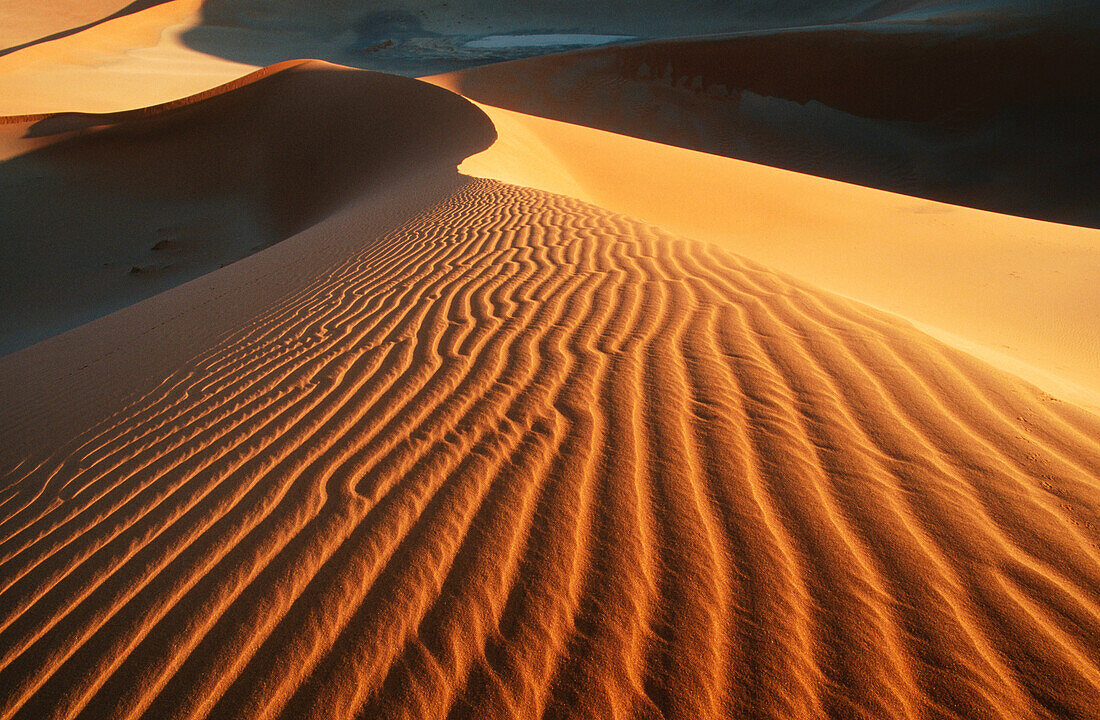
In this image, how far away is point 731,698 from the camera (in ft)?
4.59

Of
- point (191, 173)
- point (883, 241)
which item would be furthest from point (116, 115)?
point (883, 241)

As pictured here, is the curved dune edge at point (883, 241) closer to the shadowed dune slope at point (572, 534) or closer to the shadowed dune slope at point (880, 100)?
the shadowed dune slope at point (572, 534)

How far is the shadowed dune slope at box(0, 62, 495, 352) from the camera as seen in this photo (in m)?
11.1

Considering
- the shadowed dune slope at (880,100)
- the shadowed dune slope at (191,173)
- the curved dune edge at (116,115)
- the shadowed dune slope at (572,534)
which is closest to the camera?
the shadowed dune slope at (572,534)

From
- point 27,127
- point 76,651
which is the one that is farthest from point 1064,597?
point 27,127

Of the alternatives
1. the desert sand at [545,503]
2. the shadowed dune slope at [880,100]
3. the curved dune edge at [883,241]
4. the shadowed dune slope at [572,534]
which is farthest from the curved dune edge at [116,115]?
the shadowed dune slope at [572,534]

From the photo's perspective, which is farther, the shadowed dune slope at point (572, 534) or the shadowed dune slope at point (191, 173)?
the shadowed dune slope at point (191, 173)

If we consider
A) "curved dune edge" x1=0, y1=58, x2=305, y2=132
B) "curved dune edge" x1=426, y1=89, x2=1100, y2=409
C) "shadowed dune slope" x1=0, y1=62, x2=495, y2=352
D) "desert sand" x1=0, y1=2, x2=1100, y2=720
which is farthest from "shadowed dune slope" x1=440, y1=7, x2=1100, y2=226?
"desert sand" x1=0, y1=2, x2=1100, y2=720

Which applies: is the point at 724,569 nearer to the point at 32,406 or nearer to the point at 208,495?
the point at 208,495

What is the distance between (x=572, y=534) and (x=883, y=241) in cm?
845

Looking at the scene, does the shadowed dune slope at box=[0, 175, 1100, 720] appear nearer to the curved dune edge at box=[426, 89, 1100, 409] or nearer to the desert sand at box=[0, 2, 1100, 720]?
the desert sand at box=[0, 2, 1100, 720]

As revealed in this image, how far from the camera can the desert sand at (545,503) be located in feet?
4.85

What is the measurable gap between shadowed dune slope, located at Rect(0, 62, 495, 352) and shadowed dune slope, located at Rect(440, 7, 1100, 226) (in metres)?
8.45

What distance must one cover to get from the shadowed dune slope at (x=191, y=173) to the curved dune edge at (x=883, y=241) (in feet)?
9.00
